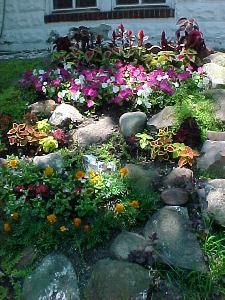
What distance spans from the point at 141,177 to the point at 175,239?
61 cm

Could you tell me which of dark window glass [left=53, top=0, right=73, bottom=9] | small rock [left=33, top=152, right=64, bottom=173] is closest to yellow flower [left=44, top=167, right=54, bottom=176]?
small rock [left=33, top=152, right=64, bottom=173]

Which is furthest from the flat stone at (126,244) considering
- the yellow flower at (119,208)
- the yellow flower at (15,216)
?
the yellow flower at (15,216)

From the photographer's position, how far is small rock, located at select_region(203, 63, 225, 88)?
4.89 meters

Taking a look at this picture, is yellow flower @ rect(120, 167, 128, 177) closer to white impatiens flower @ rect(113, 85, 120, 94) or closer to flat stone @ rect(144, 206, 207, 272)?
flat stone @ rect(144, 206, 207, 272)

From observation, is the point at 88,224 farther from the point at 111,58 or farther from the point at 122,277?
the point at 111,58

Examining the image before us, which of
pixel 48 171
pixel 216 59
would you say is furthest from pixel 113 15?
pixel 48 171

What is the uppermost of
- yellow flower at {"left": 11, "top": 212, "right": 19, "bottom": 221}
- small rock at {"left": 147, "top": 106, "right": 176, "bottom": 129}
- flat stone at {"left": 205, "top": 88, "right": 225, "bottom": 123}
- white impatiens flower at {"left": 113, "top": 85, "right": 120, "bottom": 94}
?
white impatiens flower at {"left": 113, "top": 85, "right": 120, "bottom": 94}

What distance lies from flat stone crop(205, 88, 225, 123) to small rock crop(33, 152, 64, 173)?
1379mm

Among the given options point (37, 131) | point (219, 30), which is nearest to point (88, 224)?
point (37, 131)

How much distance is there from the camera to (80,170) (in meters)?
3.87

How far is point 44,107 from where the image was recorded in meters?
4.79

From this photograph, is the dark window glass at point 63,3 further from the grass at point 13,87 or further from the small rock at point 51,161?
the small rock at point 51,161

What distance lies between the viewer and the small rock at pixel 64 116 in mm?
4543

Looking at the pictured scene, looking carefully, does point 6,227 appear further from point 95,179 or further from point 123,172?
point 123,172
